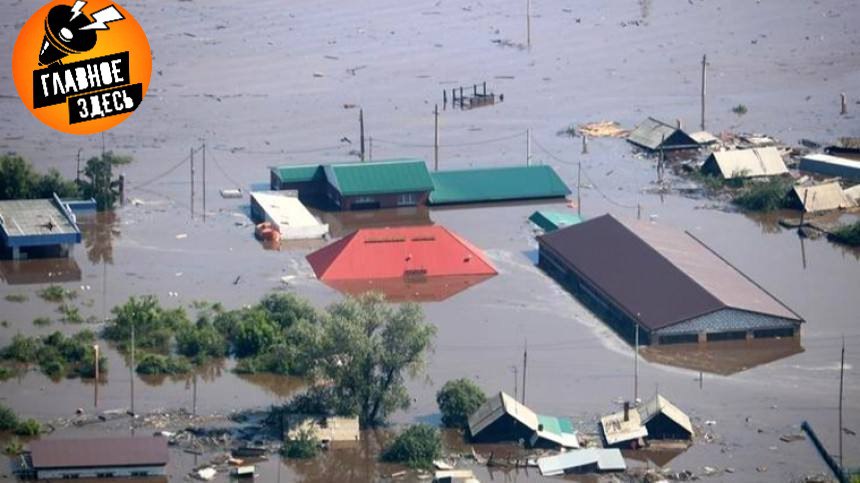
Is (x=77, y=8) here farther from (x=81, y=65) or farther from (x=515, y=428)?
(x=515, y=428)

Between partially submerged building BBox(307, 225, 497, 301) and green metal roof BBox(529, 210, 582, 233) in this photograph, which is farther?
green metal roof BBox(529, 210, 582, 233)

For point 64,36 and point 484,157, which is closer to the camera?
point 64,36

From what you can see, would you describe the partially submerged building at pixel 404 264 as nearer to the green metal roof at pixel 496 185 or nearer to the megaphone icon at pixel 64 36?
the green metal roof at pixel 496 185

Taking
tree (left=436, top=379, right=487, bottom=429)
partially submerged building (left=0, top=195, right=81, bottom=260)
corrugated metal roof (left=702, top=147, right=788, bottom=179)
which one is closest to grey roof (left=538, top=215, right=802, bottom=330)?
tree (left=436, top=379, right=487, bottom=429)

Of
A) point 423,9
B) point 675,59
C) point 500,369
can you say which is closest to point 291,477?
point 500,369

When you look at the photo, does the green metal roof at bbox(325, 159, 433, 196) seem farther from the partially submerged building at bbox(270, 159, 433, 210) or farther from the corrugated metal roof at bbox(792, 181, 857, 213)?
the corrugated metal roof at bbox(792, 181, 857, 213)

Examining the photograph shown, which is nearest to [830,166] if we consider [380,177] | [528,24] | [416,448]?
[380,177]
